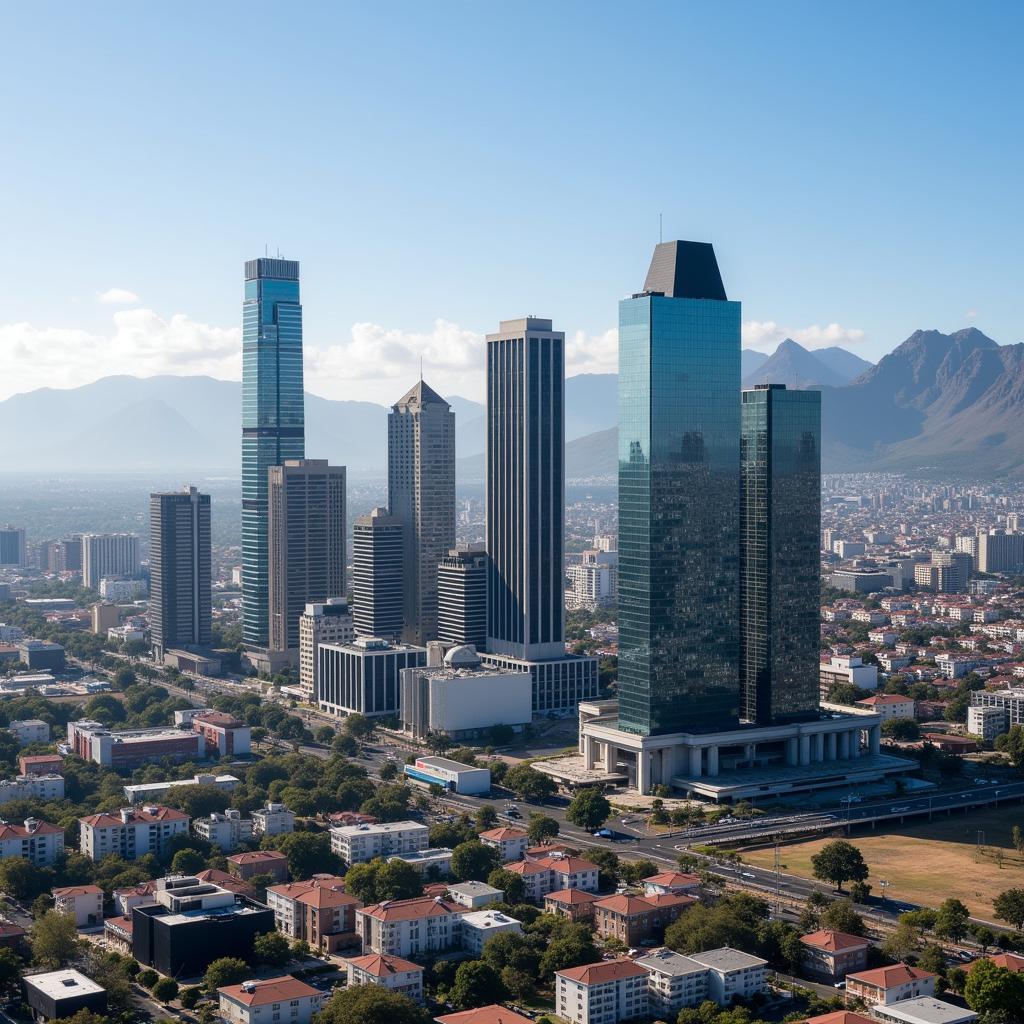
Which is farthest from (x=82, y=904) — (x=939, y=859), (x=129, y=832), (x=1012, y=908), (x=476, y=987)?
(x=939, y=859)

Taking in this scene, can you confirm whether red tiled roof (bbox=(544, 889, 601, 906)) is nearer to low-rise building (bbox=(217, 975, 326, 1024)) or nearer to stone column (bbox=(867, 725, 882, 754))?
low-rise building (bbox=(217, 975, 326, 1024))

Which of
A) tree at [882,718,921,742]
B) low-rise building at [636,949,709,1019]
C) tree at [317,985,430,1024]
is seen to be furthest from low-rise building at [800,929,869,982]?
tree at [882,718,921,742]

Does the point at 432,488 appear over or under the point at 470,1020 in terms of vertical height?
over

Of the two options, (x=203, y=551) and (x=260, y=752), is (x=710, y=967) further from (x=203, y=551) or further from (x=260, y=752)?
(x=203, y=551)

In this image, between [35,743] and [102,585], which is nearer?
[35,743]

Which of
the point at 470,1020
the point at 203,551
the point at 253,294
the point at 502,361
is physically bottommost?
the point at 470,1020

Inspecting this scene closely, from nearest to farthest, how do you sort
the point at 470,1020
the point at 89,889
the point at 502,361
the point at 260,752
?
the point at 470,1020 → the point at 89,889 → the point at 260,752 → the point at 502,361

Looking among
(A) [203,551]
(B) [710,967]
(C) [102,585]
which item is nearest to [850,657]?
(A) [203,551]
